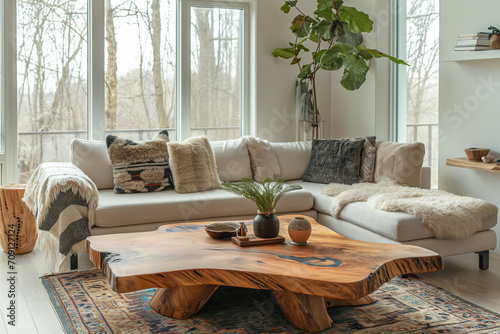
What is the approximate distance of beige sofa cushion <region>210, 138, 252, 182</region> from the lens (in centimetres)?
494

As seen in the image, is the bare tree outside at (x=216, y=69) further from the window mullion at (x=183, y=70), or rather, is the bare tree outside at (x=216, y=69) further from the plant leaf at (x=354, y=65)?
the plant leaf at (x=354, y=65)

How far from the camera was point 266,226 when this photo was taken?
3135 mm

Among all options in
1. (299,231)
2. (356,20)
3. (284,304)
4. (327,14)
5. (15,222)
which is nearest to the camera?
(284,304)

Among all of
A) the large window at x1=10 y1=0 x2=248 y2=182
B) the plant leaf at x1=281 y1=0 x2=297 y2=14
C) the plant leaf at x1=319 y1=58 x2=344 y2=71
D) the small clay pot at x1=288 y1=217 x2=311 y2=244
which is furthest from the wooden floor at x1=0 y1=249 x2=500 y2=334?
the plant leaf at x1=281 y1=0 x2=297 y2=14

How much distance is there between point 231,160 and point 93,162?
1191mm

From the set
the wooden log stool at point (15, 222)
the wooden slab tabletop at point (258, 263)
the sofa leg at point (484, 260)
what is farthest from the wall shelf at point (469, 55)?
the wooden log stool at point (15, 222)

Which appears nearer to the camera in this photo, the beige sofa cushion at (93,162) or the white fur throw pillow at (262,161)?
the beige sofa cushion at (93,162)

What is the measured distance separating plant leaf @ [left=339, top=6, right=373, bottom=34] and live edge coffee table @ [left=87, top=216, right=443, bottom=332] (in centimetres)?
227

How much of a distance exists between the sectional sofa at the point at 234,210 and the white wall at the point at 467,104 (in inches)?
11.6

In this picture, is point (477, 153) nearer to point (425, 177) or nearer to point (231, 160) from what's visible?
point (425, 177)

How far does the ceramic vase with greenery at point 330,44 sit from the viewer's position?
489cm

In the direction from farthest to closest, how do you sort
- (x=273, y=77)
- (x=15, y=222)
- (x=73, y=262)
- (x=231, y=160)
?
1. (x=273, y=77)
2. (x=231, y=160)
3. (x=15, y=222)
4. (x=73, y=262)

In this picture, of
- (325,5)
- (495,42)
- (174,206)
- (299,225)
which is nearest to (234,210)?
(174,206)

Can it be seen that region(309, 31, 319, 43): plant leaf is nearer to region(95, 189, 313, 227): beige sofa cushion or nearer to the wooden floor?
region(95, 189, 313, 227): beige sofa cushion
